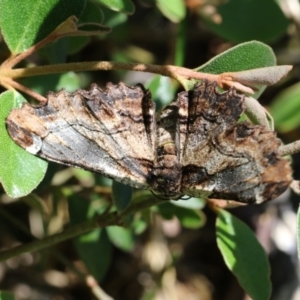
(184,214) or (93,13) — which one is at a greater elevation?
(93,13)

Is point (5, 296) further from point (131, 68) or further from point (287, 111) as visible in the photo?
point (287, 111)

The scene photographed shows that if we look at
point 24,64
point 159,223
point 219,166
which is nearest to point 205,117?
point 219,166

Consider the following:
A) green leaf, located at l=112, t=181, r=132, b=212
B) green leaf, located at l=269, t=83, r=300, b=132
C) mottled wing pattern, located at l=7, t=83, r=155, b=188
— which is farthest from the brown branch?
green leaf, located at l=269, t=83, r=300, b=132

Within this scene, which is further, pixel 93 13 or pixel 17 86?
pixel 93 13

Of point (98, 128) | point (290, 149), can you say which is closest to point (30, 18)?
point (98, 128)

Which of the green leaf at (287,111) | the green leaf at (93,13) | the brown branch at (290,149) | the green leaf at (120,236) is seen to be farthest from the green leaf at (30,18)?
the green leaf at (287,111)

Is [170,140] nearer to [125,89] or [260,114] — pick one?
[125,89]

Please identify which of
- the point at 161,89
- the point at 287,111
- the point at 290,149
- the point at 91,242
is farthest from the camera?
the point at 287,111
